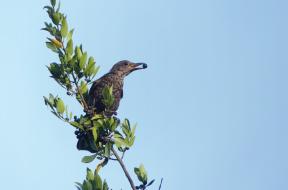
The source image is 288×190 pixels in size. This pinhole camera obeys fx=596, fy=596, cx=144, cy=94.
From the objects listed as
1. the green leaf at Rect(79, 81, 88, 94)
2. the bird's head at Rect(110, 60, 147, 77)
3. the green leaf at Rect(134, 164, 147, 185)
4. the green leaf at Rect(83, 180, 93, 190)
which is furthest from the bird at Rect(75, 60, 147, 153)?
the green leaf at Rect(83, 180, 93, 190)

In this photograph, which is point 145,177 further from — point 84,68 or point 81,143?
point 84,68

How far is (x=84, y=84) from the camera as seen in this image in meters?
4.76

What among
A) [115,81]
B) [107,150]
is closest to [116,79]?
[115,81]

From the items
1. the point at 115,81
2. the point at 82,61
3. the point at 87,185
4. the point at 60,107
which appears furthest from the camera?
the point at 115,81

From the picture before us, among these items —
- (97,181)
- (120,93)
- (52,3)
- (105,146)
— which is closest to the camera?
(97,181)

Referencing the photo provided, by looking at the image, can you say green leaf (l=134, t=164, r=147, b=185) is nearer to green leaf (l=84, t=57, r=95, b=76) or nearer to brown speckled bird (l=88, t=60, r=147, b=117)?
green leaf (l=84, t=57, r=95, b=76)

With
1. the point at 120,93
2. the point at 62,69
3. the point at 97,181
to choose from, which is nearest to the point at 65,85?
the point at 62,69

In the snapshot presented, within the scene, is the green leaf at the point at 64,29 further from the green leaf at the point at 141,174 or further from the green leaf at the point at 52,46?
the green leaf at the point at 141,174

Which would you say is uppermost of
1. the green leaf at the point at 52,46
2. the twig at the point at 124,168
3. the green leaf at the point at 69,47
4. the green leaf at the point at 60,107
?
the green leaf at the point at 52,46

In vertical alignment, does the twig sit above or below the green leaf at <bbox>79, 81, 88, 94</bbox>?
below

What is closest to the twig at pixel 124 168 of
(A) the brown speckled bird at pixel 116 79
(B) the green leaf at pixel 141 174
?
(B) the green leaf at pixel 141 174

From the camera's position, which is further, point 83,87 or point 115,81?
point 115,81

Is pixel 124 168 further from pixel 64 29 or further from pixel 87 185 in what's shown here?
pixel 64 29

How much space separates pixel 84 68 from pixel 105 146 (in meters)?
0.68
